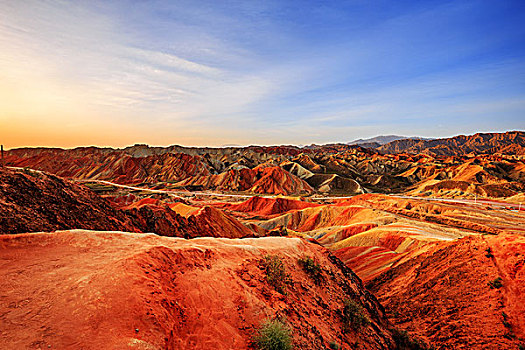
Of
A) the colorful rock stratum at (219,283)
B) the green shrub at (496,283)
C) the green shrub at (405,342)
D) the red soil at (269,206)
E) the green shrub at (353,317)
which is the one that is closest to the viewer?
the colorful rock stratum at (219,283)

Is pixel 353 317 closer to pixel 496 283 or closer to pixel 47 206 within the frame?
pixel 496 283

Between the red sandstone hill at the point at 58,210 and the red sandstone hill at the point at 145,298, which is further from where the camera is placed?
the red sandstone hill at the point at 58,210

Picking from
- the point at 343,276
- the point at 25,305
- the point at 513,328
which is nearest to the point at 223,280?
the point at 25,305

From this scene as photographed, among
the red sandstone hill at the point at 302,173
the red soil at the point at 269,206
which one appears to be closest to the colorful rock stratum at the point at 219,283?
the red soil at the point at 269,206

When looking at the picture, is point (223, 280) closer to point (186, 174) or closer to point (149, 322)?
point (149, 322)

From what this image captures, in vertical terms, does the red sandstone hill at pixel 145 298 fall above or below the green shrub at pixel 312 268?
above

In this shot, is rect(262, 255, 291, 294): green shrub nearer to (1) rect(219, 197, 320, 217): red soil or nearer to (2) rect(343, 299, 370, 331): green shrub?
(2) rect(343, 299, 370, 331): green shrub

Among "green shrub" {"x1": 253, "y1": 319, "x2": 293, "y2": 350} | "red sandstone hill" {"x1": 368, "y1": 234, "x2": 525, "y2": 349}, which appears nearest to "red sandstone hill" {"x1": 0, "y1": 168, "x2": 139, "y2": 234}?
"green shrub" {"x1": 253, "y1": 319, "x2": 293, "y2": 350}

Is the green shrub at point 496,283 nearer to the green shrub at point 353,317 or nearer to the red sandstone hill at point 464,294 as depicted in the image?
the red sandstone hill at point 464,294
